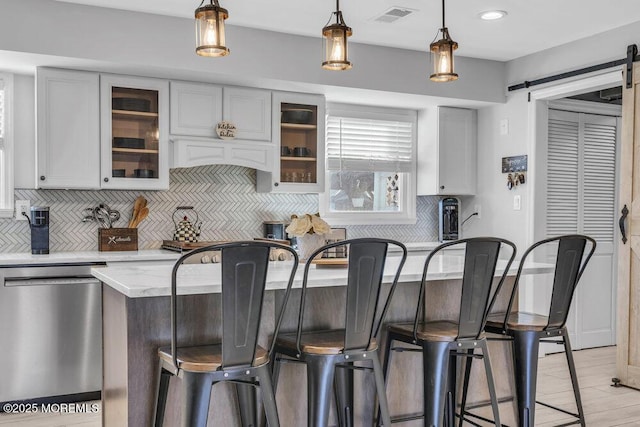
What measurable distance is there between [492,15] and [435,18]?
0.37m

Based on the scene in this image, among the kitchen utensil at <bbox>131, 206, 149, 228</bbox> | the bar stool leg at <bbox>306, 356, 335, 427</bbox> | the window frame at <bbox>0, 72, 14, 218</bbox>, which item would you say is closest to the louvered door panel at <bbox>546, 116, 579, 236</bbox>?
the kitchen utensil at <bbox>131, 206, 149, 228</bbox>

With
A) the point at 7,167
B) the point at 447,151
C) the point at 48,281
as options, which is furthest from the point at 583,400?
the point at 7,167

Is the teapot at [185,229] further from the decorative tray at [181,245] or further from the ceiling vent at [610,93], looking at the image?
the ceiling vent at [610,93]

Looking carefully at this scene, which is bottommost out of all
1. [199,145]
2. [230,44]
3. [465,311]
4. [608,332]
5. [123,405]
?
[608,332]

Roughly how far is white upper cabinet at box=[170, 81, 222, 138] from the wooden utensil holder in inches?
31.0

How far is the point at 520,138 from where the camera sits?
526 centimetres

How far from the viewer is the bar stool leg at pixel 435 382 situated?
2.59 metres

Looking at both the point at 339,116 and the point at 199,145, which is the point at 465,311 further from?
the point at 339,116

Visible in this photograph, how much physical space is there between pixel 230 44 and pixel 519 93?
2482 millimetres

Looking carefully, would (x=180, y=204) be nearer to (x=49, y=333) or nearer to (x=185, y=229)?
(x=185, y=229)

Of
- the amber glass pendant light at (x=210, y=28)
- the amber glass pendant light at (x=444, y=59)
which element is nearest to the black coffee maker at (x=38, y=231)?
the amber glass pendant light at (x=210, y=28)

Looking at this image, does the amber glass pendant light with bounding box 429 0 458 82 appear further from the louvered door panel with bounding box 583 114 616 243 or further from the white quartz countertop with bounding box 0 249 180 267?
the louvered door panel with bounding box 583 114 616 243

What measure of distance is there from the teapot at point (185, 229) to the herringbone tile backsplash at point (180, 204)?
38 millimetres

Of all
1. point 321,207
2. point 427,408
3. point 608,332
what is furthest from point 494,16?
point 608,332
